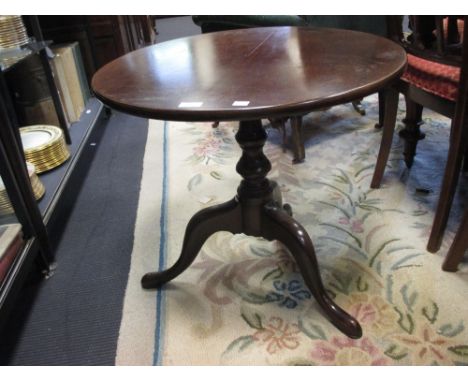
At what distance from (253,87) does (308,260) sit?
428 mm

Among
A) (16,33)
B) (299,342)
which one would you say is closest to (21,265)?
(299,342)

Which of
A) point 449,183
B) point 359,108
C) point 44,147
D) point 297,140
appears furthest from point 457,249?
point 44,147

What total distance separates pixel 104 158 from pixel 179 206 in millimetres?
652

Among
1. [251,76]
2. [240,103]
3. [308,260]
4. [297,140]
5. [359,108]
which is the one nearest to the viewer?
[240,103]

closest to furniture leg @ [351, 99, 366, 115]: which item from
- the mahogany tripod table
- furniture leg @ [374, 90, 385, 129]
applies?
furniture leg @ [374, 90, 385, 129]

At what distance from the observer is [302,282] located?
1.03 meters

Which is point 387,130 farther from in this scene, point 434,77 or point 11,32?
point 11,32

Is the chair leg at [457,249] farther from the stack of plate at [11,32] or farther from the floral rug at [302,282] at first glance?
the stack of plate at [11,32]

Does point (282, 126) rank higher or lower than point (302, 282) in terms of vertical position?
higher

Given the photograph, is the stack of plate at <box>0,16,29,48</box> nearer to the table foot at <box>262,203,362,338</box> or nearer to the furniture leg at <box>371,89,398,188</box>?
the table foot at <box>262,203,362,338</box>

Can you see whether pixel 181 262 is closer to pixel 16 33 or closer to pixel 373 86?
pixel 373 86

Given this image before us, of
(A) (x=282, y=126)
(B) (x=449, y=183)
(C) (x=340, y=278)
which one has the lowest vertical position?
(C) (x=340, y=278)

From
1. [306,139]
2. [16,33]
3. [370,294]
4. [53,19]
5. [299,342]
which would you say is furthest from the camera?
[53,19]

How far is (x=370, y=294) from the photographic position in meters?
0.97
